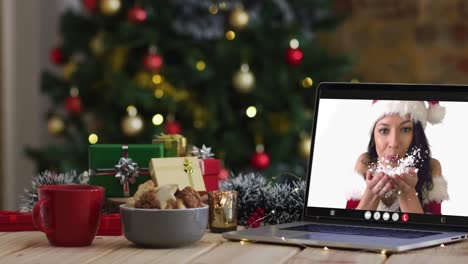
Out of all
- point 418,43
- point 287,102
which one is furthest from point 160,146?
point 418,43

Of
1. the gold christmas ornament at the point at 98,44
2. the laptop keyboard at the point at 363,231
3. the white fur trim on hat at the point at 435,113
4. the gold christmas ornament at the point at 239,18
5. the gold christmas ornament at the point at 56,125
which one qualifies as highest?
the gold christmas ornament at the point at 239,18

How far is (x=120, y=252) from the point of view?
1.29 m

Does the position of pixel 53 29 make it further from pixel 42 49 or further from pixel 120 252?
pixel 120 252

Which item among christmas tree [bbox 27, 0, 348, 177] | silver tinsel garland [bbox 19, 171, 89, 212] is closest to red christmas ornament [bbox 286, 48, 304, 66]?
christmas tree [bbox 27, 0, 348, 177]

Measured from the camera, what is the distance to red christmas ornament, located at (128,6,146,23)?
344cm

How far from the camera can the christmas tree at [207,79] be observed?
3.42 meters

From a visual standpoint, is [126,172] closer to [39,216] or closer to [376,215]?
[39,216]

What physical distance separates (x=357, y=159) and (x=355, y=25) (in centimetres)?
267

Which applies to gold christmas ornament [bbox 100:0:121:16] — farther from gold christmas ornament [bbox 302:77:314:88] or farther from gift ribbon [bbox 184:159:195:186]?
gift ribbon [bbox 184:159:195:186]

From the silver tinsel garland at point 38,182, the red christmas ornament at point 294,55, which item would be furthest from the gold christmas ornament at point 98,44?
the silver tinsel garland at point 38,182

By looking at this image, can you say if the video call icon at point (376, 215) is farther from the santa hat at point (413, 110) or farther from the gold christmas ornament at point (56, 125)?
the gold christmas ornament at point (56, 125)

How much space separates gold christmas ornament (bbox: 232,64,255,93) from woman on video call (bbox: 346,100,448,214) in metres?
1.93

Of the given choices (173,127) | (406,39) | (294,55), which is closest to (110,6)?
(173,127)

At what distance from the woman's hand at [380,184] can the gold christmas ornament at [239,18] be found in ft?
6.67
